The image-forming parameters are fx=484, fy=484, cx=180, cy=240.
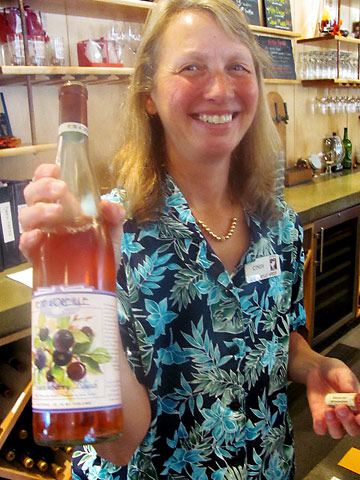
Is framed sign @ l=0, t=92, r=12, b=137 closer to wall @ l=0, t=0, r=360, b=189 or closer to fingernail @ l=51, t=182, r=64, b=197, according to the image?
wall @ l=0, t=0, r=360, b=189

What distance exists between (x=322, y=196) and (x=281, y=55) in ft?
3.96

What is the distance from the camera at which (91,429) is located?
54cm

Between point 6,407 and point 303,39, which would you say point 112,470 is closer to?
point 6,407

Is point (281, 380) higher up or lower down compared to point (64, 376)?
lower down

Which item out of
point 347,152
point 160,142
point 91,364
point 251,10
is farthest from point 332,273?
point 91,364

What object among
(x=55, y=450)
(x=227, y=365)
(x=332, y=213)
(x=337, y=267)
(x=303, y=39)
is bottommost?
(x=55, y=450)

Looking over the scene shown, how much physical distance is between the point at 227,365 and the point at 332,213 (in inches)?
83.1

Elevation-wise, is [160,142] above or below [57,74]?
below

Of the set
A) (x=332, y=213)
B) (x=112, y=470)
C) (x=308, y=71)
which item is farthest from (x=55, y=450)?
(x=308, y=71)

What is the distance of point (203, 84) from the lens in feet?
2.62

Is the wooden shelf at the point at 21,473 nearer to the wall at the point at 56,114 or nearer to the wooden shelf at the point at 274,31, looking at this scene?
the wall at the point at 56,114

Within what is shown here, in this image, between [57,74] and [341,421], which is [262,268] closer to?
[341,421]

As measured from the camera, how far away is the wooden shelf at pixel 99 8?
2.09m

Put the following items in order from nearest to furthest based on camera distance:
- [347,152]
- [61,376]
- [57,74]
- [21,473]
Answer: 1. [61,376]
2. [21,473]
3. [57,74]
4. [347,152]
